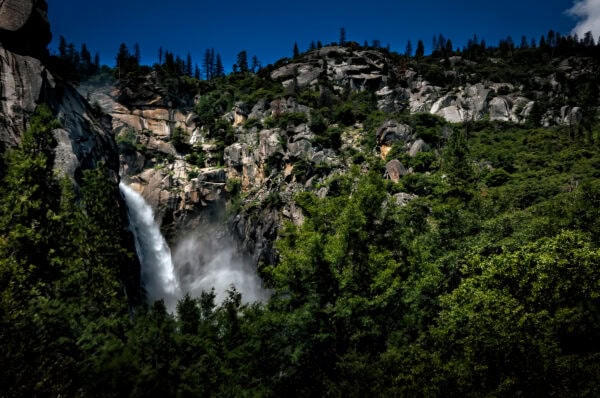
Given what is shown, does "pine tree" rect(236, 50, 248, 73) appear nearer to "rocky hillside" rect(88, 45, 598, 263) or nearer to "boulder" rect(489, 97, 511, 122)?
"rocky hillside" rect(88, 45, 598, 263)

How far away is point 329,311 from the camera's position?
51.6 ft

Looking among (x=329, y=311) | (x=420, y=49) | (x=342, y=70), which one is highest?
(x=420, y=49)

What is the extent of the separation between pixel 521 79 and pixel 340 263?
87.1 metres

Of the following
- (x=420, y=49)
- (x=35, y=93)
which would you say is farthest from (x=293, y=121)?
(x=420, y=49)

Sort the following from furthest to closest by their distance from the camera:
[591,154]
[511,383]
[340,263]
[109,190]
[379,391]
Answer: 1. [591,154]
2. [109,190]
3. [340,263]
4. [511,383]
5. [379,391]

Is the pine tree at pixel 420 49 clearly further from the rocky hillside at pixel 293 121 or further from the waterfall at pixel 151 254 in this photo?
the waterfall at pixel 151 254

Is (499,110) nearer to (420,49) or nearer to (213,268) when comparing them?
(420,49)

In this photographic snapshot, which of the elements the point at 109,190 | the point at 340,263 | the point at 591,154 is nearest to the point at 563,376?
the point at 340,263

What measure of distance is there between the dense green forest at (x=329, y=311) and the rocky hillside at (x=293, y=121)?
25.5m

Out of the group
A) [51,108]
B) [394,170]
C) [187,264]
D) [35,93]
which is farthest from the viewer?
[187,264]

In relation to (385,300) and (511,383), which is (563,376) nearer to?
(511,383)

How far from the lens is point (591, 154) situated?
48625mm

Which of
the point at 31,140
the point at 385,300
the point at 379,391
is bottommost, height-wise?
the point at 379,391

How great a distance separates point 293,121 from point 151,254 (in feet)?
103
